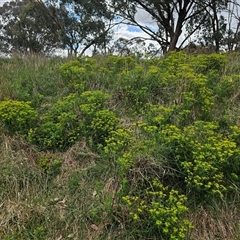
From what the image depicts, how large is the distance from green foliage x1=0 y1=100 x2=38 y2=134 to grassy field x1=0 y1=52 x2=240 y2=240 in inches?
0.5

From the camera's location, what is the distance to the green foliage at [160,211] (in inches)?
85.7

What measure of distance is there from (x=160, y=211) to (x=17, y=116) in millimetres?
2026

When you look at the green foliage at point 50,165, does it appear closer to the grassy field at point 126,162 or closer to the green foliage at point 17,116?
the grassy field at point 126,162

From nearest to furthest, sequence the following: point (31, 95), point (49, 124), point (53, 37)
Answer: point (49, 124)
point (31, 95)
point (53, 37)

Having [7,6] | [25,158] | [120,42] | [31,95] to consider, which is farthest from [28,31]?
[25,158]

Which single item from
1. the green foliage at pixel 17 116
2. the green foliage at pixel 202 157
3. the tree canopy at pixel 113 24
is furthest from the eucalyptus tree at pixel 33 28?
the green foliage at pixel 202 157

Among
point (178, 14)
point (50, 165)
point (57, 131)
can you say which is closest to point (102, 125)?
point (57, 131)

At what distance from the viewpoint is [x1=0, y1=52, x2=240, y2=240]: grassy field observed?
7.83ft

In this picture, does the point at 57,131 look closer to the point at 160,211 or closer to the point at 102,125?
the point at 102,125

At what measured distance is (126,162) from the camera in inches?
101

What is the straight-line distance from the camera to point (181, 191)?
263cm

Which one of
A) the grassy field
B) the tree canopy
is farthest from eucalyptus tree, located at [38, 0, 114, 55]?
the grassy field

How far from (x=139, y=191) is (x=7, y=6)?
2706 cm

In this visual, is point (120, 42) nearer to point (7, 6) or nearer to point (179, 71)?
point (179, 71)
